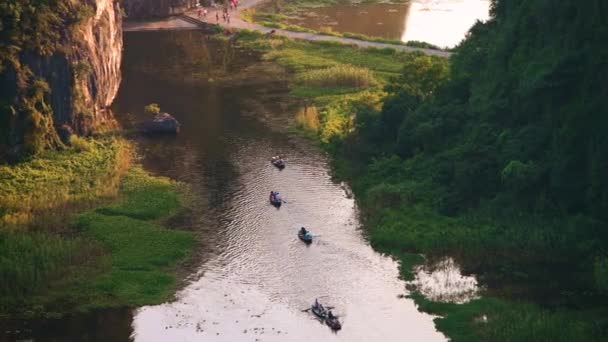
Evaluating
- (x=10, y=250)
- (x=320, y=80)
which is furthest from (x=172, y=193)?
(x=320, y=80)

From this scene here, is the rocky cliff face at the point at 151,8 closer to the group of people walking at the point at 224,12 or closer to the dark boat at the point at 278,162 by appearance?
the group of people walking at the point at 224,12

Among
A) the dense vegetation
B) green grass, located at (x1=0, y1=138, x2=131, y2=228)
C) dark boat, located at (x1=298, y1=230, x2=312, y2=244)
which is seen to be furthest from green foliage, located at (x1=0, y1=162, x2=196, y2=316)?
the dense vegetation

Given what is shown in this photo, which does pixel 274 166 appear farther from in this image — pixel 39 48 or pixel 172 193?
pixel 39 48

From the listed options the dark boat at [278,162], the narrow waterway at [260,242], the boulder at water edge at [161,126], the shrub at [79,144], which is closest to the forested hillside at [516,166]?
the narrow waterway at [260,242]

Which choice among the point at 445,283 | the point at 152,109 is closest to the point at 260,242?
the point at 445,283

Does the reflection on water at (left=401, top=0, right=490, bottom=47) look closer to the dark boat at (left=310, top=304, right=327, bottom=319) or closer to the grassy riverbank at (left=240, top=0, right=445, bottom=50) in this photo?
the grassy riverbank at (left=240, top=0, right=445, bottom=50)

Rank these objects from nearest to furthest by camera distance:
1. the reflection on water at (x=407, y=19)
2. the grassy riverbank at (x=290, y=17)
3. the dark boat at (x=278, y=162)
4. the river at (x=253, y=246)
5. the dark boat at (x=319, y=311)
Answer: the river at (x=253, y=246) < the dark boat at (x=319, y=311) < the dark boat at (x=278, y=162) < the grassy riverbank at (x=290, y=17) < the reflection on water at (x=407, y=19)
